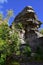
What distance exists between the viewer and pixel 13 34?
77.4 feet

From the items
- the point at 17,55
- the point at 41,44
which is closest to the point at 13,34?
the point at 17,55

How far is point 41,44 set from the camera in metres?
26.5

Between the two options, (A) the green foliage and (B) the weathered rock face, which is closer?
(A) the green foliage

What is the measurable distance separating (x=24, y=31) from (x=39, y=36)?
7.61 feet

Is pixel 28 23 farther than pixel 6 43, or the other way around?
pixel 28 23

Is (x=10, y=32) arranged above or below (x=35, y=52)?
above

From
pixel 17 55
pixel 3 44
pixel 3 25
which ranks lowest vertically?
pixel 17 55

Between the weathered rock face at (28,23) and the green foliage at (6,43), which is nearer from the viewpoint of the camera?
the green foliage at (6,43)

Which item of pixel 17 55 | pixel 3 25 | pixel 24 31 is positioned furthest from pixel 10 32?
pixel 24 31

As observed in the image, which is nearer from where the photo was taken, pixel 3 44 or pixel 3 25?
pixel 3 44

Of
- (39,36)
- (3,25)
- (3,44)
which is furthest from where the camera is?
(39,36)

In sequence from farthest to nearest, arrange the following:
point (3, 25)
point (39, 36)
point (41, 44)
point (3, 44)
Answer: point (39, 36), point (41, 44), point (3, 25), point (3, 44)

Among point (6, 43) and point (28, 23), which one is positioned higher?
point (28, 23)

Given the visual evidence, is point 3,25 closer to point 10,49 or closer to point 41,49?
point 10,49
